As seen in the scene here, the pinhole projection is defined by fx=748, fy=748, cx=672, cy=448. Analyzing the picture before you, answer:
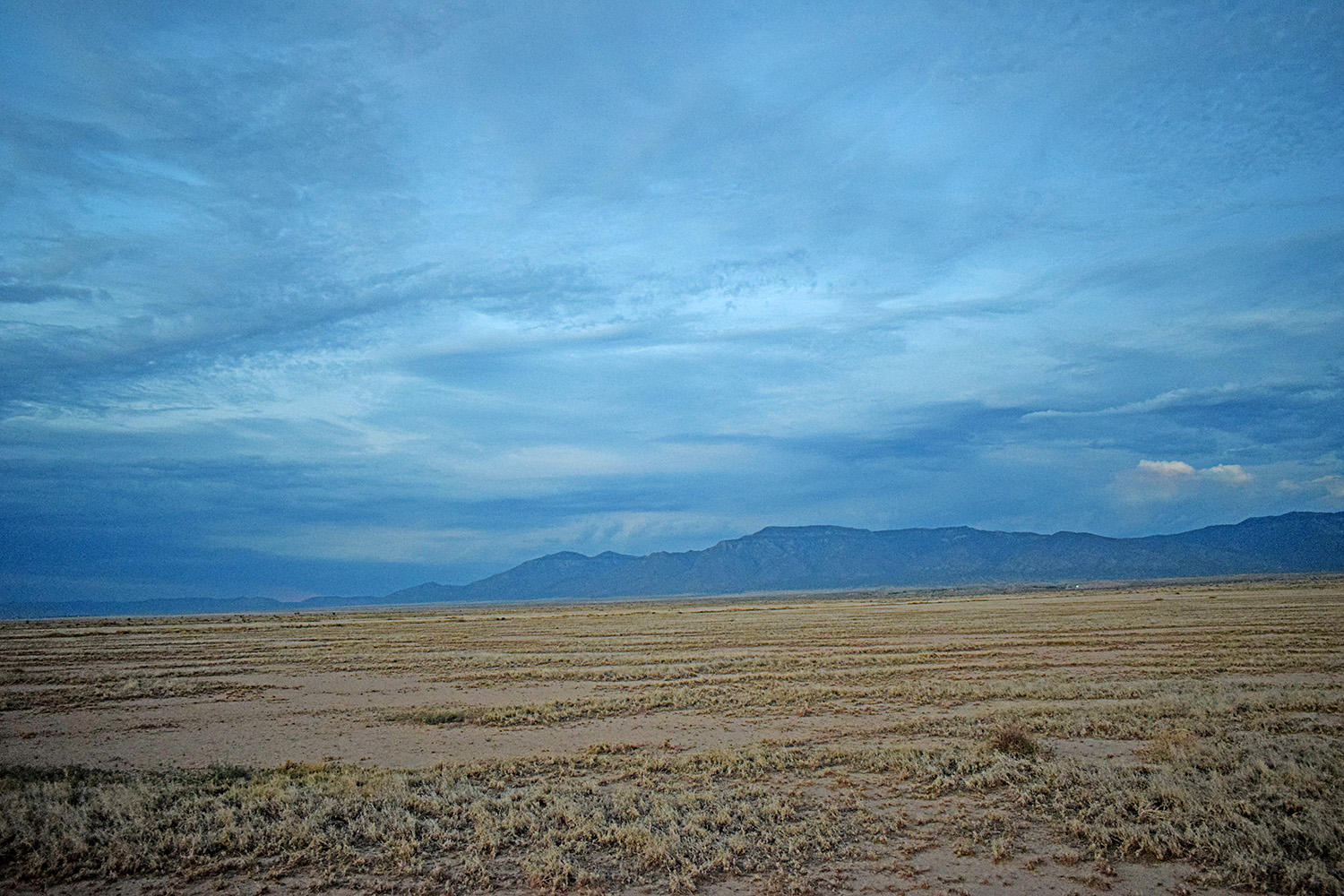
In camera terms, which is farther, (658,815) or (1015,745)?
(1015,745)

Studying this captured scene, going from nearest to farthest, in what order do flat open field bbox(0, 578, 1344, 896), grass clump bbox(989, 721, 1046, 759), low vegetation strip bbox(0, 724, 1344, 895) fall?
flat open field bbox(0, 578, 1344, 896) < low vegetation strip bbox(0, 724, 1344, 895) < grass clump bbox(989, 721, 1046, 759)

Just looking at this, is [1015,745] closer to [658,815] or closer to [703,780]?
[703,780]

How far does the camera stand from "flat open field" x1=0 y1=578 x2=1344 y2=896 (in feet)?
26.2

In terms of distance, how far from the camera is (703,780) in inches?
452

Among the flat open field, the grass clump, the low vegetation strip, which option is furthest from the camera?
the grass clump

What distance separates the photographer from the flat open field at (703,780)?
8.00 m

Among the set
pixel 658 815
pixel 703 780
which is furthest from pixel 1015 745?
pixel 658 815

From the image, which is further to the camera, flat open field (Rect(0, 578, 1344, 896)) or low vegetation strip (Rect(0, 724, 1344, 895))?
low vegetation strip (Rect(0, 724, 1344, 895))

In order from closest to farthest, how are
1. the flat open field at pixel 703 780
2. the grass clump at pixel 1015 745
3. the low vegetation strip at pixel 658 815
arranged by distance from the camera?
1. the flat open field at pixel 703 780
2. the low vegetation strip at pixel 658 815
3. the grass clump at pixel 1015 745

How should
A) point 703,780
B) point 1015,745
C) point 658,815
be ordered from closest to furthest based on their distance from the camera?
1. point 658,815
2. point 703,780
3. point 1015,745

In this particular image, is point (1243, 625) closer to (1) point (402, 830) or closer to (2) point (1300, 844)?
(2) point (1300, 844)

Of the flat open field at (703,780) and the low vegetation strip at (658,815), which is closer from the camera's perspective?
the flat open field at (703,780)

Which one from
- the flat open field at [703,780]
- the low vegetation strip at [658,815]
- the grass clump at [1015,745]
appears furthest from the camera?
the grass clump at [1015,745]

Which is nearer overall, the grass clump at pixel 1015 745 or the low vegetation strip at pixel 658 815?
the low vegetation strip at pixel 658 815
